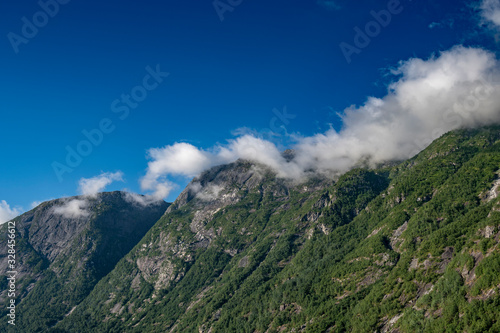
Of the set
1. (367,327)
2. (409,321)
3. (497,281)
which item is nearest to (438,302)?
(409,321)

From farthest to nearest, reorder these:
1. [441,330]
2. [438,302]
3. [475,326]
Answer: [438,302]
[441,330]
[475,326]

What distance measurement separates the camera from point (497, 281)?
5871 inches

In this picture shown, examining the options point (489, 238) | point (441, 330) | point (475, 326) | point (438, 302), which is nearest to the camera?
point (475, 326)

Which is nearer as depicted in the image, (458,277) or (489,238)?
(458,277)

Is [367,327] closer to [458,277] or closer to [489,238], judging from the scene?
[458,277]

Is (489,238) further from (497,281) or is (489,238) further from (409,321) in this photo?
(409,321)

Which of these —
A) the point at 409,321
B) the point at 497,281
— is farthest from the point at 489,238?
the point at 409,321

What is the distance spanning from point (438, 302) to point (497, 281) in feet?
103

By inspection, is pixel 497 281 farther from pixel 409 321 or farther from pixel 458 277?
pixel 409 321

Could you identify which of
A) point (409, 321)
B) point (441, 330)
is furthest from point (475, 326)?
point (409, 321)

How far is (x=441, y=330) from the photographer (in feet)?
489

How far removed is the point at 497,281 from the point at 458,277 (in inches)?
1046

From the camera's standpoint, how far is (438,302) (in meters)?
170

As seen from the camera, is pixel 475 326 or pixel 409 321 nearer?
pixel 475 326
